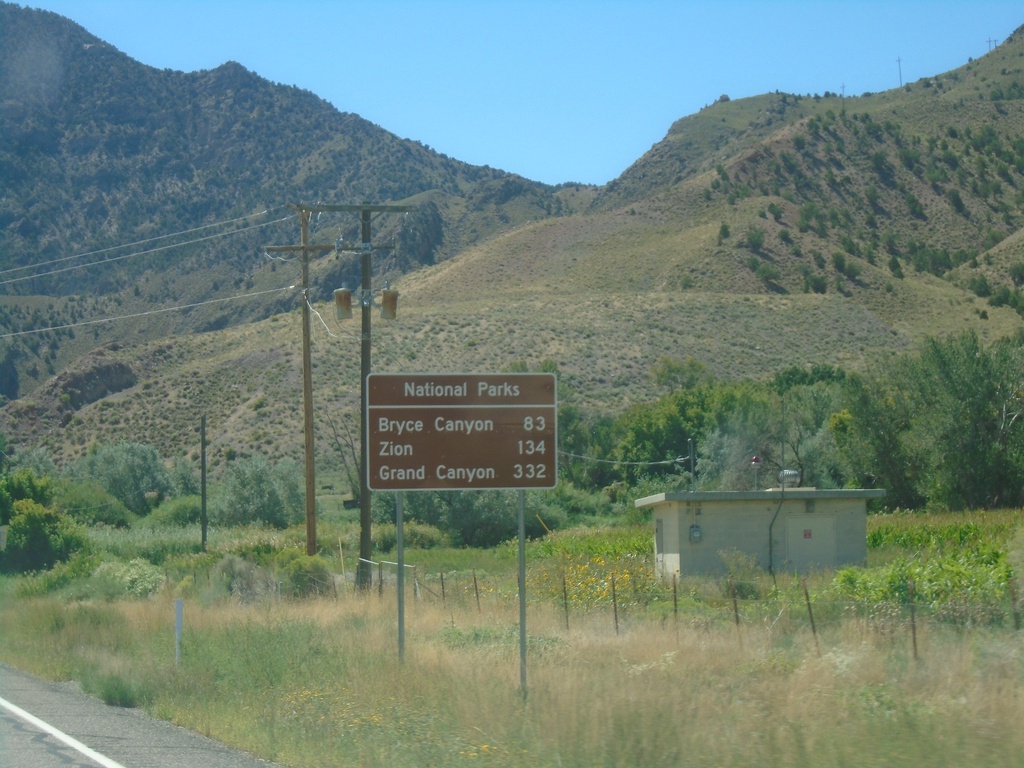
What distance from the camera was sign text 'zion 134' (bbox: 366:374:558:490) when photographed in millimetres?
11406

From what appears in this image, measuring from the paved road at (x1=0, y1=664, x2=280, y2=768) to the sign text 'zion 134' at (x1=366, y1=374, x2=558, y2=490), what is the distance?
3.00 metres

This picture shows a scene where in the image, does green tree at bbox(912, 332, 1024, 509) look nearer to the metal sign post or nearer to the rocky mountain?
the rocky mountain

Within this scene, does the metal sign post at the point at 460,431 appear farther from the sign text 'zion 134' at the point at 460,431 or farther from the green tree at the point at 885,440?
the green tree at the point at 885,440

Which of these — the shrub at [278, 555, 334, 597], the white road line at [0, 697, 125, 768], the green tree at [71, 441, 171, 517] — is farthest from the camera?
the green tree at [71, 441, 171, 517]

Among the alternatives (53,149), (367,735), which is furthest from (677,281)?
(53,149)

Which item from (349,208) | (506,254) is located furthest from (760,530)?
(506,254)

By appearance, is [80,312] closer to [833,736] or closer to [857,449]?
[857,449]

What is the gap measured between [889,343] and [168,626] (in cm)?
6871

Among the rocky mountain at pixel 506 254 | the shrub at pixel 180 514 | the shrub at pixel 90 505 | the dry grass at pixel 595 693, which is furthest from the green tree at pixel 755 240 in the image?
the dry grass at pixel 595 693

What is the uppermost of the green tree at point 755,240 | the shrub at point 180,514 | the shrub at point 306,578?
the green tree at point 755,240

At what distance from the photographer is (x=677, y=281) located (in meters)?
93.2

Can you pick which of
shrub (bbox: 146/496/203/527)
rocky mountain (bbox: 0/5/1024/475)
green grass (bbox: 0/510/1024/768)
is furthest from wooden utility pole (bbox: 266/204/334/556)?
shrub (bbox: 146/496/203/527)

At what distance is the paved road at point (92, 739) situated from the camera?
9.52 metres

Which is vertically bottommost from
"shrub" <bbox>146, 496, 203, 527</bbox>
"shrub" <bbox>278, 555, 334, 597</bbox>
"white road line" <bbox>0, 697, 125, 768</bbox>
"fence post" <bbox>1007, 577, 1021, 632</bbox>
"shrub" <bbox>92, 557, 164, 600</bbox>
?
"shrub" <bbox>146, 496, 203, 527</bbox>
